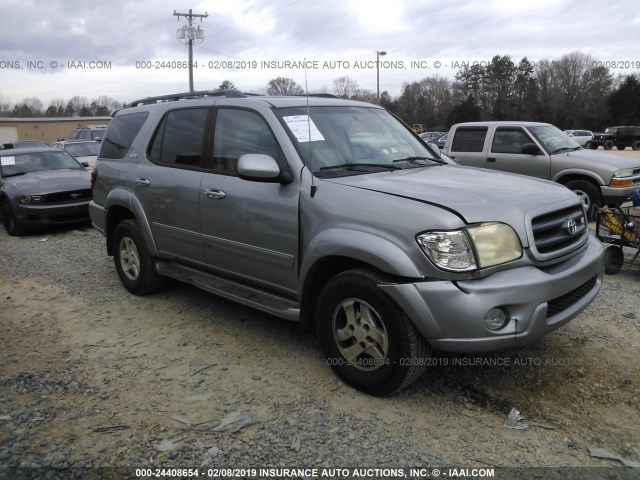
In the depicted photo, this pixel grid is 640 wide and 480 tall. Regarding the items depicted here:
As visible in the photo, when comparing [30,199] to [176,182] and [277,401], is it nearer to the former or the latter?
[176,182]

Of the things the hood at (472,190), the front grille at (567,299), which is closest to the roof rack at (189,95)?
the hood at (472,190)

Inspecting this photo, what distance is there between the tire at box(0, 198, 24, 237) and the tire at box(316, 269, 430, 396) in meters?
8.05

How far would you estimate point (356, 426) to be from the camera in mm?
3045

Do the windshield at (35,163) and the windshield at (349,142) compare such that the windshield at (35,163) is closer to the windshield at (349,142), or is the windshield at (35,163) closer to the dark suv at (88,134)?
the windshield at (349,142)

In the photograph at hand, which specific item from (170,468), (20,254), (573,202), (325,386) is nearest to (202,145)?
(325,386)

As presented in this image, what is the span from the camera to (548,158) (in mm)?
9352

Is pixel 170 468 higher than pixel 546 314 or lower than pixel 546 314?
lower

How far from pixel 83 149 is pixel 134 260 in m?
13.1

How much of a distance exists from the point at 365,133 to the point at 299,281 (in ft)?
4.56

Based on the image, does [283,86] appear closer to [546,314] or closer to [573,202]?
[573,202]

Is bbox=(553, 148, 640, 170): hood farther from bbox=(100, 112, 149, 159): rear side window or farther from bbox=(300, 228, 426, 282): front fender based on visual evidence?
bbox=(300, 228, 426, 282): front fender

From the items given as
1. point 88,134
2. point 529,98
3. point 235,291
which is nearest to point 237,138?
point 235,291

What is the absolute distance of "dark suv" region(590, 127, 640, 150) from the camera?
38303 millimetres

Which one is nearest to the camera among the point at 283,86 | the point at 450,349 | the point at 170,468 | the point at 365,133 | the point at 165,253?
the point at 170,468
